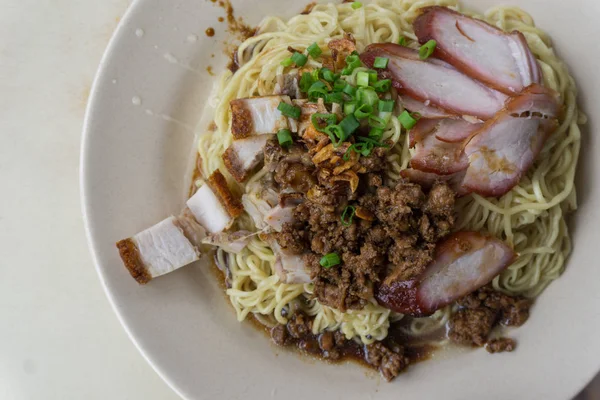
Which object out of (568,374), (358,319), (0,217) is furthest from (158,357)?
(568,374)

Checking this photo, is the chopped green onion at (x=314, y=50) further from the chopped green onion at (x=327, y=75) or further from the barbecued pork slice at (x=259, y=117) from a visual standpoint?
the barbecued pork slice at (x=259, y=117)

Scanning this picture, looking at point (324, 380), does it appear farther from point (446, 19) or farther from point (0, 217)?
point (0, 217)

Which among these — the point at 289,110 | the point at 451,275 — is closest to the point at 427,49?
the point at 289,110

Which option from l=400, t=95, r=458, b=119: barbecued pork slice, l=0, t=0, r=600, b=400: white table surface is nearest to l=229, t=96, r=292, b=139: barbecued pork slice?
l=400, t=95, r=458, b=119: barbecued pork slice

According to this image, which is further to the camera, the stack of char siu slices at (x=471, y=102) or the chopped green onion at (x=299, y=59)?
the chopped green onion at (x=299, y=59)

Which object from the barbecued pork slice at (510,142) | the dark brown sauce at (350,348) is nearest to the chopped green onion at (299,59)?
the barbecued pork slice at (510,142)

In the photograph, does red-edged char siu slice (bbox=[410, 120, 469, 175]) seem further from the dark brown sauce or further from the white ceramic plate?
the dark brown sauce
